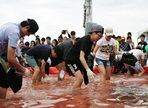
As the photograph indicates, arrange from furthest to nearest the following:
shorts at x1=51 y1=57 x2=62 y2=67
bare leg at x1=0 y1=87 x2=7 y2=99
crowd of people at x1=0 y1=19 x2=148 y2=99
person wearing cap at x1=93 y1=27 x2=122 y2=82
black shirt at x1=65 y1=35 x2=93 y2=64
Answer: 1. shorts at x1=51 y1=57 x2=62 y2=67
2. person wearing cap at x1=93 y1=27 x2=122 y2=82
3. black shirt at x1=65 y1=35 x2=93 y2=64
4. bare leg at x1=0 y1=87 x2=7 y2=99
5. crowd of people at x1=0 y1=19 x2=148 y2=99

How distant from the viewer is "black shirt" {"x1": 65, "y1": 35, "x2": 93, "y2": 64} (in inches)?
248

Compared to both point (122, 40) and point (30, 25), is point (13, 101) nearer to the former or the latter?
point (30, 25)

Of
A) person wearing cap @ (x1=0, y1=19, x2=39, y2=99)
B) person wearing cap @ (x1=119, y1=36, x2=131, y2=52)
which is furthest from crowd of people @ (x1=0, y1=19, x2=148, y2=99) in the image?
person wearing cap @ (x1=119, y1=36, x2=131, y2=52)

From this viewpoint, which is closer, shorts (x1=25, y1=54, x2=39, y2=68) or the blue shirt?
the blue shirt

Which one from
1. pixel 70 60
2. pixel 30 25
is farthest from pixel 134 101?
pixel 30 25

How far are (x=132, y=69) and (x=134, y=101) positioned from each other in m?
7.61

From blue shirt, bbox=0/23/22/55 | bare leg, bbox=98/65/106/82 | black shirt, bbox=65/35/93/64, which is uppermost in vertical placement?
blue shirt, bbox=0/23/22/55

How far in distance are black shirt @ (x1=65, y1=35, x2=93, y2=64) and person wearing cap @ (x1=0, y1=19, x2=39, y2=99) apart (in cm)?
134

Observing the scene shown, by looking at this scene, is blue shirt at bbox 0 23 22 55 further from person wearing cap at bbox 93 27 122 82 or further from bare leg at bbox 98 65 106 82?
person wearing cap at bbox 93 27 122 82

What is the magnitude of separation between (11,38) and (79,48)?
1.88m

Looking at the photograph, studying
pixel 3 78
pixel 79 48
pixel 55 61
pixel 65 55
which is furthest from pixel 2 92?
pixel 55 61

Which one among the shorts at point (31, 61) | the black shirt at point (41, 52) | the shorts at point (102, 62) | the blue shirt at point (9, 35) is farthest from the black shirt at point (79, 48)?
the shorts at point (31, 61)

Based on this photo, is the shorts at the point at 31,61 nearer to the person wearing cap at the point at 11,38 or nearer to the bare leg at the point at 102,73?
the bare leg at the point at 102,73

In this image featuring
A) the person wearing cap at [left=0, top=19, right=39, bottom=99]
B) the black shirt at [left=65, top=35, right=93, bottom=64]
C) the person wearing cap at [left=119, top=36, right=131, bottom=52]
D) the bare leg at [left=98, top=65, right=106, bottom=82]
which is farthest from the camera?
the person wearing cap at [left=119, top=36, right=131, bottom=52]
